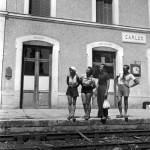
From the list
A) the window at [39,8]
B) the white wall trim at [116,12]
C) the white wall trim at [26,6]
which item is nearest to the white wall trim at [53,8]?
the window at [39,8]

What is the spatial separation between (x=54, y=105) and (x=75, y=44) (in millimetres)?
3499

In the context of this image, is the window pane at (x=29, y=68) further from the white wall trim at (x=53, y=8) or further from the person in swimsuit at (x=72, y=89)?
the person in swimsuit at (x=72, y=89)

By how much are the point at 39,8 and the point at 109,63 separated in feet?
16.6

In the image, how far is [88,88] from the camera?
316 inches

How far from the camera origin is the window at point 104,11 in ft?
45.0

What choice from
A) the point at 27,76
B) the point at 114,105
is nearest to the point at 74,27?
the point at 27,76

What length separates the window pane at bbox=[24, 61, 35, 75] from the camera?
1205 centimetres

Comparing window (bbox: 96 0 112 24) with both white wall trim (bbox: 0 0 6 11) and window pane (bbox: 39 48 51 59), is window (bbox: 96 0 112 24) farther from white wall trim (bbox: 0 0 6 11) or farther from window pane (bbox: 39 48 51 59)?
white wall trim (bbox: 0 0 6 11)

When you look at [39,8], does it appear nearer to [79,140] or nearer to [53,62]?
[53,62]

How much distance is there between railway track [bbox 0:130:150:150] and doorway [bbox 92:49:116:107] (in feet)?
19.3

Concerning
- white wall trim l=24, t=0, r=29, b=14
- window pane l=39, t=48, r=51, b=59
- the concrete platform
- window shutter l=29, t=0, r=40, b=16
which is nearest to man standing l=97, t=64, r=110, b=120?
the concrete platform

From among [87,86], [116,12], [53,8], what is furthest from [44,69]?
[116,12]

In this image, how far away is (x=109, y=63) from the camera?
13523mm

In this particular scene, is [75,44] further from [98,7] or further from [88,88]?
[88,88]
